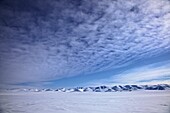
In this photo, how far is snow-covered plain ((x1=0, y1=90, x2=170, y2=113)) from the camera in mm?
2486

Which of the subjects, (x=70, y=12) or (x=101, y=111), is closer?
(x=70, y=12)

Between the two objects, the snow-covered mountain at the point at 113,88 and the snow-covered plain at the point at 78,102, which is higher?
the snow-covered mountain at the point at 113,88

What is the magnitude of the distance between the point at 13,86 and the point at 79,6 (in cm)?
108

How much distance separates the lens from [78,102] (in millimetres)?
2521

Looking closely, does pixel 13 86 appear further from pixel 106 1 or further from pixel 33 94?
pixel 106 1

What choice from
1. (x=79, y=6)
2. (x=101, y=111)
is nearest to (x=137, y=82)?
(x=101, y=111)

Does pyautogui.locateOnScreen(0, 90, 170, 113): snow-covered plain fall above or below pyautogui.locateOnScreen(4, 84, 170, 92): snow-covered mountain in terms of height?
below

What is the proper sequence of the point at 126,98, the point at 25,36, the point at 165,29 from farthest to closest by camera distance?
the point at 165,29
the point at 126,98
the point at 25,36

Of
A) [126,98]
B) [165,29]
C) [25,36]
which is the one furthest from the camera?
[165,29]

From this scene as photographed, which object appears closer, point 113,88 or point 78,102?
point 78,102

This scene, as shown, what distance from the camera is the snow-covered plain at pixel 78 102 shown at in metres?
2.49

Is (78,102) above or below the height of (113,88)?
below

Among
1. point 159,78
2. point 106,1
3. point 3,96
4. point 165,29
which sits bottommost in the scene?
point 3,96

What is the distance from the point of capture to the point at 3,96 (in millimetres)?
2488
